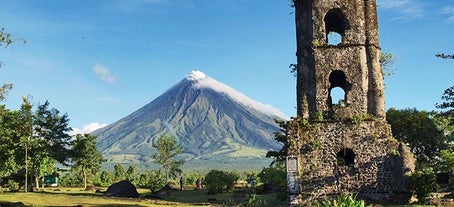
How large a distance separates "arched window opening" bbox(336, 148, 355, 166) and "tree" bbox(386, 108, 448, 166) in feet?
66.0

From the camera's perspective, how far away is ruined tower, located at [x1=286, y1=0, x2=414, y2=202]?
25.1m

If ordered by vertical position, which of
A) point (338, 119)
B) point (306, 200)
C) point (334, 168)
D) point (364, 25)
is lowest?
point (306, 200)

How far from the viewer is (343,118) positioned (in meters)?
25.7

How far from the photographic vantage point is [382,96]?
86.9 ft

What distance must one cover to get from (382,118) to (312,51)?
5325 mm

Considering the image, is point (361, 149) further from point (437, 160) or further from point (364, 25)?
point (437, 160)

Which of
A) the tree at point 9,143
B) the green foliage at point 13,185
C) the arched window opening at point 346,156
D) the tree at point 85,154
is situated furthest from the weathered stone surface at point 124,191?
the green foliage at point 13,185

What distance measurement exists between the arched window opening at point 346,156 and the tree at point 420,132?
2013 cm

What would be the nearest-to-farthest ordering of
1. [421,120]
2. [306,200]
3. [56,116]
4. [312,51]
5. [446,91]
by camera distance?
[306,200] → [312,51] → [446,91] → [421,120] → [56,116]

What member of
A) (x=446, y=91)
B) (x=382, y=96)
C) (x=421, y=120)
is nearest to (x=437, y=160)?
(x=421, y=120)

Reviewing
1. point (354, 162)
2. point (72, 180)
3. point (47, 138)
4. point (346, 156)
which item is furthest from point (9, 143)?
point (354, 162)

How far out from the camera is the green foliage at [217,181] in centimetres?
4556

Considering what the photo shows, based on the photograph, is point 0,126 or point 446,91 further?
point 0,126

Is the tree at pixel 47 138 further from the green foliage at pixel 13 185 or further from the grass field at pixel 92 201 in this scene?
the grass field at pixel 92 201
